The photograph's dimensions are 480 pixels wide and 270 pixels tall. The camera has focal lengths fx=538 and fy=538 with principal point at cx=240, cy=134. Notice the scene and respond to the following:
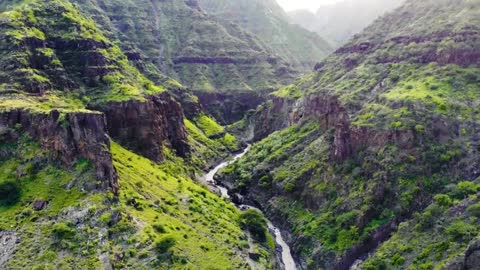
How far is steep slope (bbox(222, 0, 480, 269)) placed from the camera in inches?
5049

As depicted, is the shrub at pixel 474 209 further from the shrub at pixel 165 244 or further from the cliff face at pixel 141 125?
the cliff face at pixel 141 125

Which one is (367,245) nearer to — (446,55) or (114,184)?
(114,184)

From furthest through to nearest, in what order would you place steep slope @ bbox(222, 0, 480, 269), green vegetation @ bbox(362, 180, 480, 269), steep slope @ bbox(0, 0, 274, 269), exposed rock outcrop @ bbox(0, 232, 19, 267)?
steep slope @ bbox(222, 0, 480, 269) → steep slope @ bbox(0, 0, 274, 269) → green vegetation @ bbox(362, 180, 480, 269) → exposed rock outcrop @ bbox(0, 232, 19, 267)

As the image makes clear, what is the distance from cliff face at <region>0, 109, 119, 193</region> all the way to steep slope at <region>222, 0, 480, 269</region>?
174 ft

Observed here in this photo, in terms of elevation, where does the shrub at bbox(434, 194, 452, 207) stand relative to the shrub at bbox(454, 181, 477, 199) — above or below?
below

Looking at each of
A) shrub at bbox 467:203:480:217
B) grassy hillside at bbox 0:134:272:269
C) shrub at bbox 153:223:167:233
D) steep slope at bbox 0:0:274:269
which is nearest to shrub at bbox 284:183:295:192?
steep slope at bbox 0:0:274:269

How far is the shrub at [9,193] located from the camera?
370 feet

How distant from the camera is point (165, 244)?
11412 centimetres

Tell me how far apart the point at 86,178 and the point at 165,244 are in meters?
22.3

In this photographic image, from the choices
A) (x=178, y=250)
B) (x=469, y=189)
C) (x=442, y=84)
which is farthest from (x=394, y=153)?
(x=178, y=250)

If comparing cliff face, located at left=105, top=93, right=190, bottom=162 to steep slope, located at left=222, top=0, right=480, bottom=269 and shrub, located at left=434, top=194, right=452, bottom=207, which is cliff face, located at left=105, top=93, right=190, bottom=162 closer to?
steep slope, located at left=222, top=0, right=480, bottom=269

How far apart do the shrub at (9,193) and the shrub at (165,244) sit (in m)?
31.0

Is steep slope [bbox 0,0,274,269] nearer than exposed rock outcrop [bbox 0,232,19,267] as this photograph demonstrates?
No

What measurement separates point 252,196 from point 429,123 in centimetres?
6112
